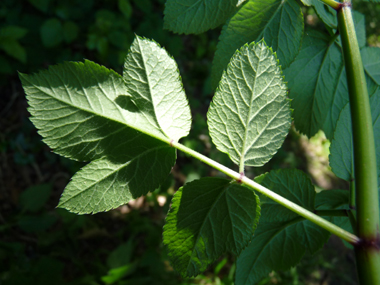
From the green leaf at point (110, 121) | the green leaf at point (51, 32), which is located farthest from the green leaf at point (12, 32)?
the green leaf at point (110, 121)

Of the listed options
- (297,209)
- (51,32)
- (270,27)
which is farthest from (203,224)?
(51,32)

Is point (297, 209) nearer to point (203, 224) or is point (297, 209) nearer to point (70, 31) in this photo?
point (203, 224)

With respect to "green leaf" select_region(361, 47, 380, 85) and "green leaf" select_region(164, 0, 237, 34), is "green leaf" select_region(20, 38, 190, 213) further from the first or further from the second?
"green leaf" select_region(361, 47, 380, 85)

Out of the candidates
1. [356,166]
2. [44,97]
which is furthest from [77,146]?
[356,166]

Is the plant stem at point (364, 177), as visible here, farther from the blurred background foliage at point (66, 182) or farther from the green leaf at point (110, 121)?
the blurred background foliage at point (66, 182)

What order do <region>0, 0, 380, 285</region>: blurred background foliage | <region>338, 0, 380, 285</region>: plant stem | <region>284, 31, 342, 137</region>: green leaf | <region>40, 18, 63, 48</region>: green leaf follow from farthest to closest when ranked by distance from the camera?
<region>40, 18, 63, 48</region>: green leaf → <region>0, 0, 380, 285</region>: blurred background foliage → <region>284, 31, 342, 137</region>: green leaf → <region>338, 0, 380, 285</region>: plant stem

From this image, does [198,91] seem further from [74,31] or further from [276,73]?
[276,73]

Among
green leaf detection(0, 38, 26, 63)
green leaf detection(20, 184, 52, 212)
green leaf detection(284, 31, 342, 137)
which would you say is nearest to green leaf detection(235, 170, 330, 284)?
green leaf detection(284, 31, 342, 137)
